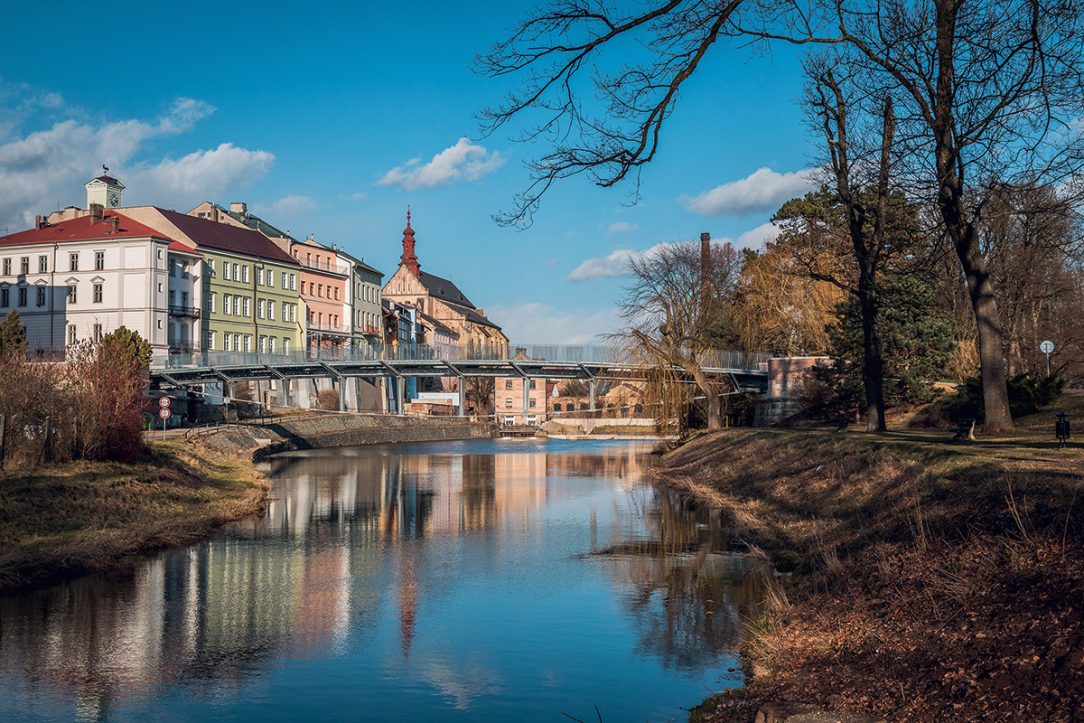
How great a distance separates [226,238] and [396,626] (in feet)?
287

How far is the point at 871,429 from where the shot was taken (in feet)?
110

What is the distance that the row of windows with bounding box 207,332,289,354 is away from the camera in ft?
306

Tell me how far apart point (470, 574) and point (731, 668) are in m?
8.69

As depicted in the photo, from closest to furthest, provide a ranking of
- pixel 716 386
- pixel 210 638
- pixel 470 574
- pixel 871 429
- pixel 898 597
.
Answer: pixel 898 597 < pixel 210 638 < pixel 470 574 < pixel 871 429 < pixel 716 386

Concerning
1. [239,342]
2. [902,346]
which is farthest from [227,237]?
[902,346]

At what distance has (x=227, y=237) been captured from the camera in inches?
3878

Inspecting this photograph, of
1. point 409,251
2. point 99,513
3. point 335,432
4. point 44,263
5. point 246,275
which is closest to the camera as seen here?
point 99,513

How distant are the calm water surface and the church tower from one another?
77.1 m

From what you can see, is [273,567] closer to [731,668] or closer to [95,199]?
[731,668]

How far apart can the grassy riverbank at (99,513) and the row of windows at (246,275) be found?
2459 inches

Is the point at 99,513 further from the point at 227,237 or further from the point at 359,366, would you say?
the point at 227,237

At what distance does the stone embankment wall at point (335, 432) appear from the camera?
6103 centimetres

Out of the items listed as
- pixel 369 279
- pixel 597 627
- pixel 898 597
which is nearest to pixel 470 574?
pixel 597 627

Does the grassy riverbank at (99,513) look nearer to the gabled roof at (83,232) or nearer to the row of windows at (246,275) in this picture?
the gabled roof at (83,232)
